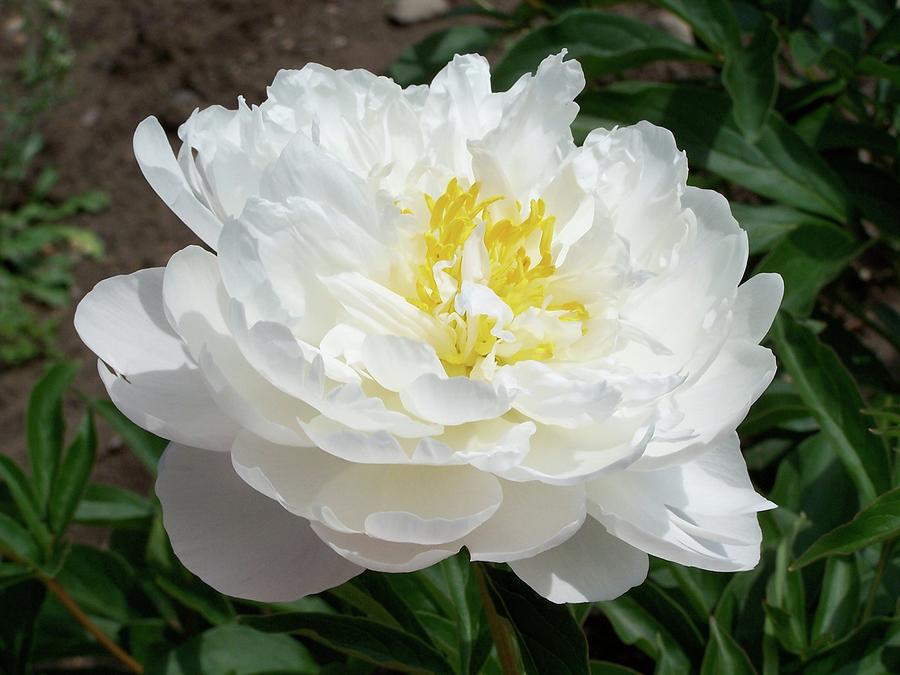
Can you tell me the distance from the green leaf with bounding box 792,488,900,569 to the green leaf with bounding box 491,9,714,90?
784mm

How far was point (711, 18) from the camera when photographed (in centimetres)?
135

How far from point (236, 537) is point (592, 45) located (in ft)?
3.16

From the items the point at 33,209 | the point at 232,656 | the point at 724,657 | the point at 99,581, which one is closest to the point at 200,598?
the point at 232,656

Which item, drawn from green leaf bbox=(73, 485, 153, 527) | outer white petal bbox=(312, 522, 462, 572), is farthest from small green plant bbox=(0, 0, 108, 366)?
outer white petal bbox=(312, 522, 462, 572)

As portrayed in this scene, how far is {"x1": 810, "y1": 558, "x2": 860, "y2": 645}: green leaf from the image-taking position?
1.03 meters

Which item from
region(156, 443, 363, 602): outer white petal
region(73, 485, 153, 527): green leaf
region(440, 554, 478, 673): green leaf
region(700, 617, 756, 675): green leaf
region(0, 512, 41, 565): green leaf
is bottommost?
region(73, 485, 153, 527): green leaf

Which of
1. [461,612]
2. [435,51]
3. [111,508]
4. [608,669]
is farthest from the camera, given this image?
[435,51]

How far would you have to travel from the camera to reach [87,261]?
9.64 feet

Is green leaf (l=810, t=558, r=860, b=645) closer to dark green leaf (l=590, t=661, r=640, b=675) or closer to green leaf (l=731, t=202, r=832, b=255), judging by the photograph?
dark green leaf (l=590, t=661, r=640, b=675)

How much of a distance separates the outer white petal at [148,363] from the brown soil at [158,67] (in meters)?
2.19

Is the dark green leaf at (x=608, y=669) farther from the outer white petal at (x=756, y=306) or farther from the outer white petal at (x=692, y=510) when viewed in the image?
the outer white petal at (x=756, y=306)

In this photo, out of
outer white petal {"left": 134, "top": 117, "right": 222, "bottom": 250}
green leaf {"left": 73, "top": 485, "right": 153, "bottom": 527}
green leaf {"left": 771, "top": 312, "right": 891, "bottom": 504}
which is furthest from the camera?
green leaf {"left": 73, "top": 485, "right": 153, "bottom": 527}

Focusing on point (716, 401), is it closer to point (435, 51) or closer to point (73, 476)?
point (73, 476)

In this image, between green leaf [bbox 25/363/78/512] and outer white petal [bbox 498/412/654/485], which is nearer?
outer white petal [bbox 498/412/654/485]
